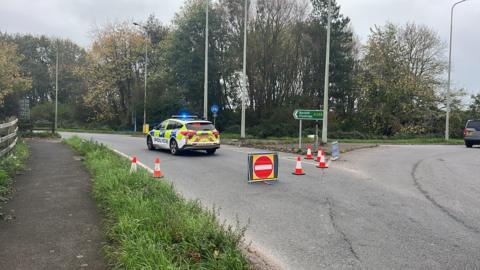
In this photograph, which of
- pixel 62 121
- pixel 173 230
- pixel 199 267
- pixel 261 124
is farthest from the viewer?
pixel 62 121

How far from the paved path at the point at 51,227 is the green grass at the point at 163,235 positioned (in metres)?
0.24

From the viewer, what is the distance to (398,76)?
38.7 m

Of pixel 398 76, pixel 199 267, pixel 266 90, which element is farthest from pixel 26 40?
pixel 199 267

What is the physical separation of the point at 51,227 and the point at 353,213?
4582mm

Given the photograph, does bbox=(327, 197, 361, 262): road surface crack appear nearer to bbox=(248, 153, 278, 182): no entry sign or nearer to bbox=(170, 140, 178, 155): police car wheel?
bbox=(248, 153, 278, 182): no entry sign

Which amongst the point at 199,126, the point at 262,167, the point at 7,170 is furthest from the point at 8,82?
the point at 262,167

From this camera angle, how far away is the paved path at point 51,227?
438 cm

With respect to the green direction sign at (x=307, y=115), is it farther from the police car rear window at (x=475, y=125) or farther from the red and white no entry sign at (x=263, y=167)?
the police car rear window at (x=475, y=125)

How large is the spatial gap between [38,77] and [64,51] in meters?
5.72

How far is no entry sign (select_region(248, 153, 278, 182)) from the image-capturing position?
9.88 meters

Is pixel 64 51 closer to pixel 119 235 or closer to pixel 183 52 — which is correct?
pixel 183 52

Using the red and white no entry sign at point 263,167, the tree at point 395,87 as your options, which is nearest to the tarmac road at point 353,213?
the red and white no entry sign at point 263,167

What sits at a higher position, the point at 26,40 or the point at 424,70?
the point at 26,40

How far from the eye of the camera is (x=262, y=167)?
10070mm
